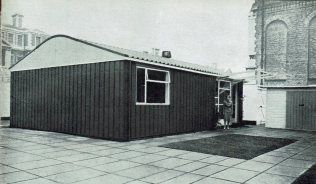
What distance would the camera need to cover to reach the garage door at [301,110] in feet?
43.8

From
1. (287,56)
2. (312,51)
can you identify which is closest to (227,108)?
(287,56)

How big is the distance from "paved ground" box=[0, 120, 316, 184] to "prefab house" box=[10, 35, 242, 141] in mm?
1588

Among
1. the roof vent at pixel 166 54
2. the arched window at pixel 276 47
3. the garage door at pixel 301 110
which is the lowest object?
the garage door at pixel 301 110

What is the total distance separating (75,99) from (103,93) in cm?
143

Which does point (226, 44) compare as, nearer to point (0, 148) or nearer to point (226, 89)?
point (226, 89)

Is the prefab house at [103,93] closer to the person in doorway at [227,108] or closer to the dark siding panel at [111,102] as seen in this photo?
the dark siding panel at [111,102]

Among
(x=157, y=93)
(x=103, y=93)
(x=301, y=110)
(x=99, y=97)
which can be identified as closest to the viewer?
(x=103, y=93)

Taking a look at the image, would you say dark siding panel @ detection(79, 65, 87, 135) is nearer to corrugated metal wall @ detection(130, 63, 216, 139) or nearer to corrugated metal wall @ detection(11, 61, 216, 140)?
corrugated metal wall @ detection(11, 61, 216, 140)

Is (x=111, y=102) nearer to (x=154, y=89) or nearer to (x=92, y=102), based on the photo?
(x=92, y=102)

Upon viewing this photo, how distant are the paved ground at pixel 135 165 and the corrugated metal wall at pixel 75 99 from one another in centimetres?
144

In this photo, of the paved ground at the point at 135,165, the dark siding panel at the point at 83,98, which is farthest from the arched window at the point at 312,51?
the dark siding panel at the point at 83,98

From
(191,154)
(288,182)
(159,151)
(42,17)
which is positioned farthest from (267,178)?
(42,17)

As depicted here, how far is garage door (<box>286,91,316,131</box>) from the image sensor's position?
525 inches

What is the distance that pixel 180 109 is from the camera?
35.1ft
